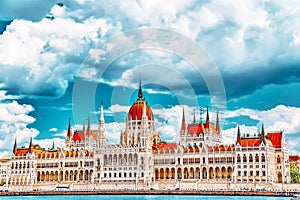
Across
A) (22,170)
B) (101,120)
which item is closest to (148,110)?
(101,120)

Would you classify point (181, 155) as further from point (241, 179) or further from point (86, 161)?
point (86, 161)

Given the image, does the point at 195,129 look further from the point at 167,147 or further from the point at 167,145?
the point at 167,147

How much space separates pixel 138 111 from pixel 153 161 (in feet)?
55.7

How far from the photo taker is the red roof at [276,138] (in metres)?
122

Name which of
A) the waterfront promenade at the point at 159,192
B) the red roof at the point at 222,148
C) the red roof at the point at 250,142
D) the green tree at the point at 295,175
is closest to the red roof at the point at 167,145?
the red roof at the point at 222,148

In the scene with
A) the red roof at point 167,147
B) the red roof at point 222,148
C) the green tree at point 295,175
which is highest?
the red roof at point 167,147

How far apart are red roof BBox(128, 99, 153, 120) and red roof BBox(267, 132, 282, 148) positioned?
34281mm

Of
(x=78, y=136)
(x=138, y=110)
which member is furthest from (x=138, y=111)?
(x=78, y=136)

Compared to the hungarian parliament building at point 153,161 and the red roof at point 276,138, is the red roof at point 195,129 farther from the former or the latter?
the red roof at point 276,138

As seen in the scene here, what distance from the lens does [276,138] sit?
4845 inches

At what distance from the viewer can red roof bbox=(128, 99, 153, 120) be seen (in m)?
142

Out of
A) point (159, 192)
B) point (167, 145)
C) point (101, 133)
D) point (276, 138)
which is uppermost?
point (101, 133)

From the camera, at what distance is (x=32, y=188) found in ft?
449

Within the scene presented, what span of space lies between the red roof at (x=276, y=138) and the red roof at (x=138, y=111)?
112 feet
